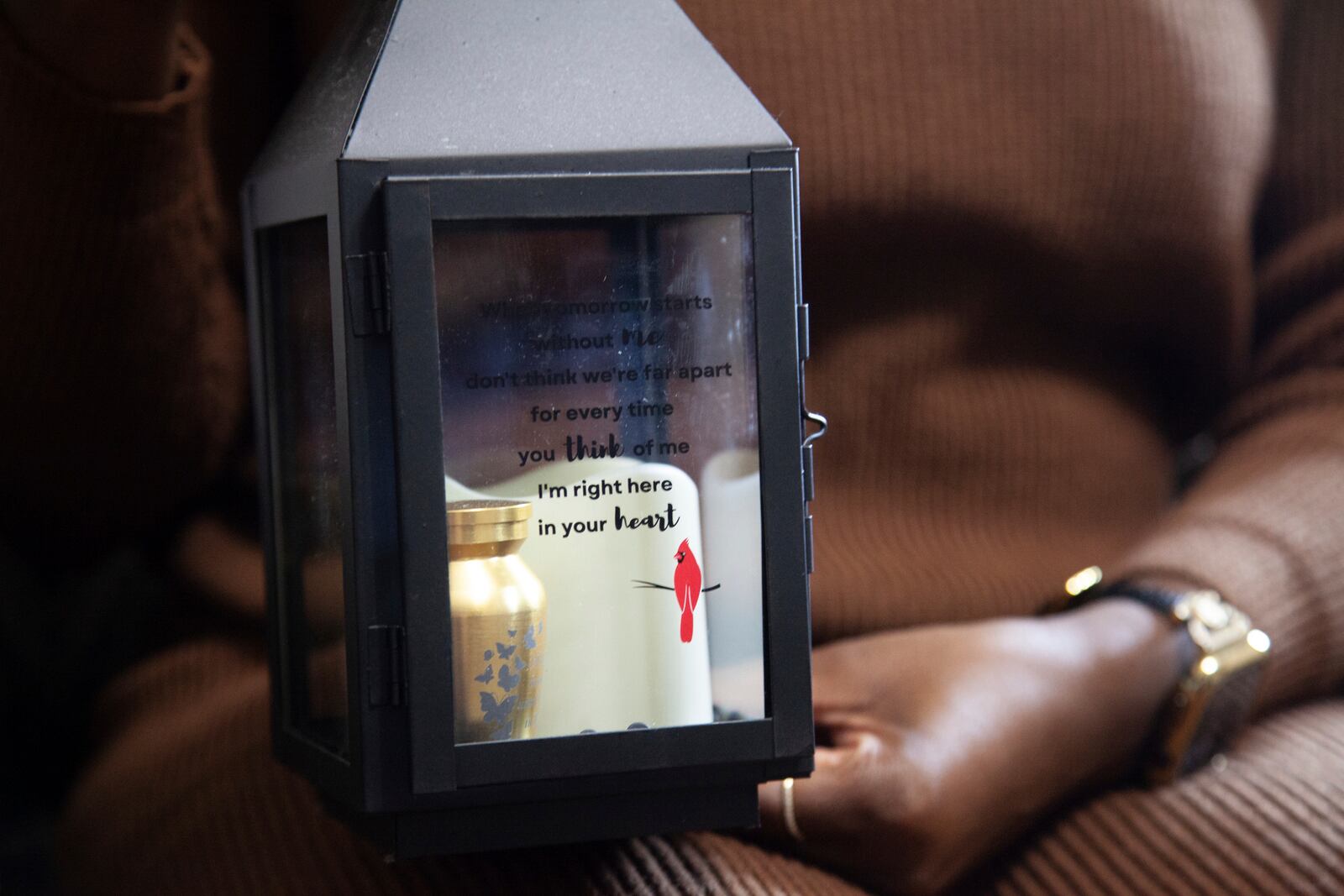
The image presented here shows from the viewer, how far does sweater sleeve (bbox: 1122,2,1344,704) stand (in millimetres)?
721

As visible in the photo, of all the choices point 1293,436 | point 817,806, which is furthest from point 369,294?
point 1293,436

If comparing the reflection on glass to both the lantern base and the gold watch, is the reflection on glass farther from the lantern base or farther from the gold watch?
the gold watch

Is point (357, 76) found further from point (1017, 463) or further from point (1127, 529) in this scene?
point (1127, 529)

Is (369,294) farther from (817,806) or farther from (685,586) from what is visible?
(817,806)

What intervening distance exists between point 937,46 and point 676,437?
40 cm

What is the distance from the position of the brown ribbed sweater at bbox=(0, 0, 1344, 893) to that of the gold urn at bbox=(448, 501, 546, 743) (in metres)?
0.16

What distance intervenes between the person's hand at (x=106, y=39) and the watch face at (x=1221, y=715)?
58 cm

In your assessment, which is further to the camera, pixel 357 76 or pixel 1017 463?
pixel 1017 463

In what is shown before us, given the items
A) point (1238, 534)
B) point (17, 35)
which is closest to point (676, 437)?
point (17, 35)

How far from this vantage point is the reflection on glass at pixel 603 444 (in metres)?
0.39

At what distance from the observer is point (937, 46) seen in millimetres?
696

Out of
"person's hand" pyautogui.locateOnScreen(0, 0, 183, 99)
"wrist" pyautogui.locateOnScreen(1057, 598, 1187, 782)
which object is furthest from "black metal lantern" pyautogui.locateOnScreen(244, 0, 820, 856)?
"wrist" pyautogui.locateOnScreen(1057, 598, 1187, 782)

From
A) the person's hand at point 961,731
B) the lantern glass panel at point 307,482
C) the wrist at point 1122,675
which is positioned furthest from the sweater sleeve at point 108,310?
the wrist at point 1122,675

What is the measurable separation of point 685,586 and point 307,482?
149mm
